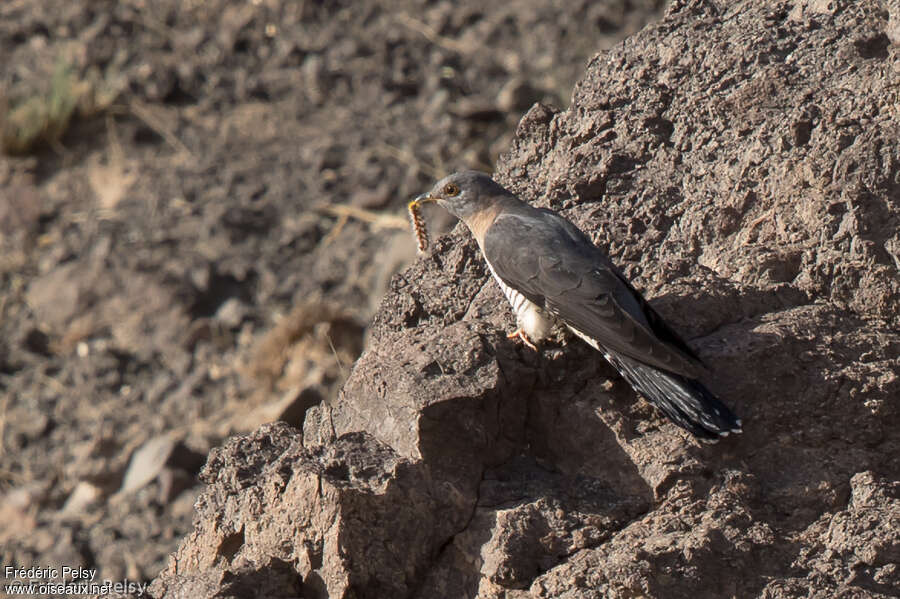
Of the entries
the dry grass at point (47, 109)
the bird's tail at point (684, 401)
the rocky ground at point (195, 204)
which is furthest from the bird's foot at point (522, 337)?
the dry grass at point (47, 109)

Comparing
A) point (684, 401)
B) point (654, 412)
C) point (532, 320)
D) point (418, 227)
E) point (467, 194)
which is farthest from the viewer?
point (418, 227)

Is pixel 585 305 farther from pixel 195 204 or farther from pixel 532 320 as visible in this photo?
pixel 195 204

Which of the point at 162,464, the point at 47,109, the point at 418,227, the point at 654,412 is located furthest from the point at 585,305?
the point at 47,109

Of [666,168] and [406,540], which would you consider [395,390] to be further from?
[666,168]

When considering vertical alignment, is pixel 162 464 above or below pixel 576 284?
above

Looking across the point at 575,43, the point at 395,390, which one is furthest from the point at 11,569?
the point at 575,43

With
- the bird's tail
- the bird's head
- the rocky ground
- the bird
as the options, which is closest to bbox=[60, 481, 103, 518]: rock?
the rocky ground
